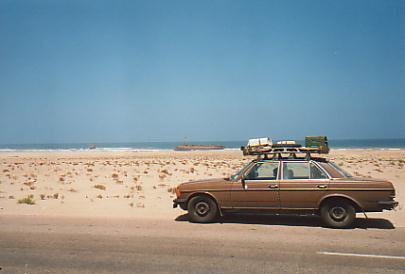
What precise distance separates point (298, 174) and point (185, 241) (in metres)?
3.21

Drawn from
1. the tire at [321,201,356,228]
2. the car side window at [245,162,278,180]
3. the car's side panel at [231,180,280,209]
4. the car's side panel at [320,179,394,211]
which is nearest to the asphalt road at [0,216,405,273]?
the tire at [321,201,356,228]

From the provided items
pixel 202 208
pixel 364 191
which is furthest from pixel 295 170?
pixel 202 208

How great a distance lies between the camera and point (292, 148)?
355 inches

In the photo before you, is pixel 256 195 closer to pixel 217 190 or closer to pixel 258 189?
pixel 258 189

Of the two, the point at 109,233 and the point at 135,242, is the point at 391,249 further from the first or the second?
the point at 109,233

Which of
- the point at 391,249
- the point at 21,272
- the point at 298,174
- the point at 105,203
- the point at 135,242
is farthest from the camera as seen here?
the point at 105,203

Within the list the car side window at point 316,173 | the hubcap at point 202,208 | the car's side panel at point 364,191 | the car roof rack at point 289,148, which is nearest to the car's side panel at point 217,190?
the hubcap at point 202,208

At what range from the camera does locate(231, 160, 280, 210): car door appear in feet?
27.8

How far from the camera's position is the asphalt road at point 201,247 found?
5.57 meters

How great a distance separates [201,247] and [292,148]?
3739mm

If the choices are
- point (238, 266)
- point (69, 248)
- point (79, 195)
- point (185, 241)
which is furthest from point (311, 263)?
point (79, 195)

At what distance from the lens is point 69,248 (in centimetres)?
669

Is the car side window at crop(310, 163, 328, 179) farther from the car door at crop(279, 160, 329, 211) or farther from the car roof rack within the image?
the car roof rack

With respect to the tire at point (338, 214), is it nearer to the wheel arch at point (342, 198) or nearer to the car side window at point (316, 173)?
the wheel arch at point (342, 198)
